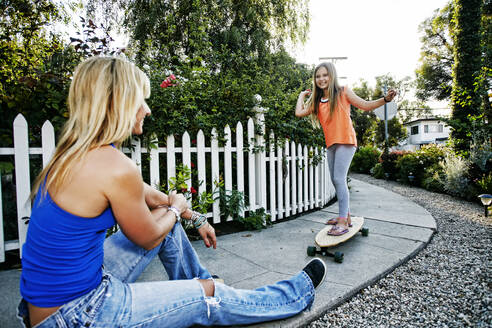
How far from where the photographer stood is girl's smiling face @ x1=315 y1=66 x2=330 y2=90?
313 cm

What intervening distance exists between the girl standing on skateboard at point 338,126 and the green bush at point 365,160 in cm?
1097

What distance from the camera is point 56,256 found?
1.00m

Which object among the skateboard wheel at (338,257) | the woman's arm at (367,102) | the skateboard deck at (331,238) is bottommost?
the skateboard wheel at (338,257)

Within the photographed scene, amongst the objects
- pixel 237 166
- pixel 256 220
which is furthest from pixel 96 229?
pixel 256 220

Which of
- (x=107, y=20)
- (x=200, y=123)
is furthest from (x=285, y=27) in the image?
(x=200, y=123)

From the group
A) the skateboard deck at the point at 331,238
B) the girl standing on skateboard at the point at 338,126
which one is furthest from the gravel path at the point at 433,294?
the girl standing on skateboard at the point at 338,126

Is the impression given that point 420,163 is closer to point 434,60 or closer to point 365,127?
Result: point 434,60

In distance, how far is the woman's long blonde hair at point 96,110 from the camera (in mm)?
1081

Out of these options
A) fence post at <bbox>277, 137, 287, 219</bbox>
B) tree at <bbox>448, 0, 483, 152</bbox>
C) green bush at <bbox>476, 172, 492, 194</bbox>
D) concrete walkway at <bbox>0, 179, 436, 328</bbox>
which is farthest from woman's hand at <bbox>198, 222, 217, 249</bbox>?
tree at <bbox>448, 0, 483, 152</bbox>

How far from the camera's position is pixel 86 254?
1061mm

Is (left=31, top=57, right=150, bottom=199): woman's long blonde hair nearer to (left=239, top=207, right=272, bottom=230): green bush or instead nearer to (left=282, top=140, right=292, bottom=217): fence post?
(left=239, top=207, right=272, bottom=230): green bush

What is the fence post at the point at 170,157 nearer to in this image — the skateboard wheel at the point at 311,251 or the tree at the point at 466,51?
the skateboard wheel at the point at 311,251

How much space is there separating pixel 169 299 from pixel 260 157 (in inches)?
110

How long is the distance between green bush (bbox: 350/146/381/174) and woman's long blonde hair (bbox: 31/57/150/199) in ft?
44.1
